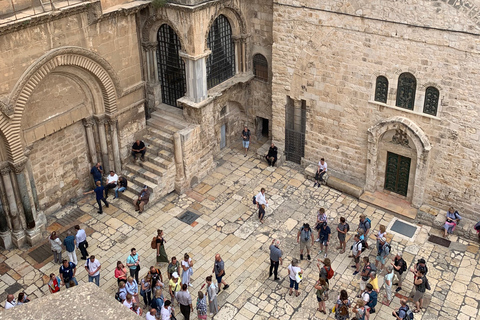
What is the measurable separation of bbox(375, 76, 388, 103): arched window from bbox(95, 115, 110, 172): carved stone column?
10048 mm

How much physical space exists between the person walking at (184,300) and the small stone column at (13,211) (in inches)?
264

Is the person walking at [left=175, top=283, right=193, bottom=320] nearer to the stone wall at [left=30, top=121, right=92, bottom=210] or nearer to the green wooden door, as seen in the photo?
the stone wall at [left=30, top=121, right=92, bottom=210]

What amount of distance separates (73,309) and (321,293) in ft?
34.3

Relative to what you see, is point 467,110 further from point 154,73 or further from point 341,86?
point 154,73

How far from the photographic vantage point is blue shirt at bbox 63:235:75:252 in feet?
57.7

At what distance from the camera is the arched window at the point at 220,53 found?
22.4 m

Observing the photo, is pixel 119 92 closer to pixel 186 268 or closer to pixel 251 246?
pixel 251 246

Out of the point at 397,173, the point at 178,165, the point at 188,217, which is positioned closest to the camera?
the point at 188,217

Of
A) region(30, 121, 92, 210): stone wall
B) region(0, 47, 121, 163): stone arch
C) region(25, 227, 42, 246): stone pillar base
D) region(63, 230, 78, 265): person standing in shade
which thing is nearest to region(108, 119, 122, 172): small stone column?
region(30, 121, 92, 210): stone wall

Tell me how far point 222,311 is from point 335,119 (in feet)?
28.9

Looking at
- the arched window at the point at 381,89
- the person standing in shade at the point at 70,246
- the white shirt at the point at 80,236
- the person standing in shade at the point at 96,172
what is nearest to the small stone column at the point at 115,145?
the person standing in shade at the point at 96,172

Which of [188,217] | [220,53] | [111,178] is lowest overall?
[188,217]

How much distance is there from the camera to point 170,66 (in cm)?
2256

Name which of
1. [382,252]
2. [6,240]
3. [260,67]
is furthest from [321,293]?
[260,67]
